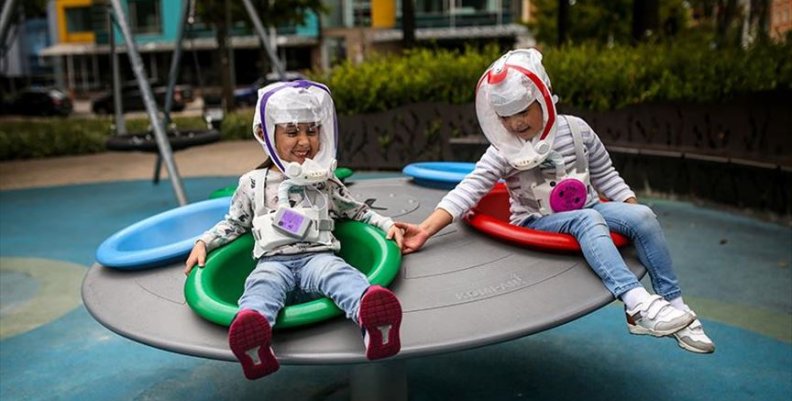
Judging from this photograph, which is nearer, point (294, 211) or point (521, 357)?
point (294, 211)

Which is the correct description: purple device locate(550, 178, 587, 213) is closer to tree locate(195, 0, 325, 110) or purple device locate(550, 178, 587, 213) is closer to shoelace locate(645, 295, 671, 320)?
shoelace locate(645, 295, 671, 320)

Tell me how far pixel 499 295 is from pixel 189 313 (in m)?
0.95

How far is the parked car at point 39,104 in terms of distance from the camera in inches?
952

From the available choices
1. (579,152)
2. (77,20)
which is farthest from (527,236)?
(77,20)

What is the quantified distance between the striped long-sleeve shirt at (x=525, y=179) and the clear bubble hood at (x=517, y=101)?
8 centimetres

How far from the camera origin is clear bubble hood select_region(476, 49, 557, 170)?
7.91 feet

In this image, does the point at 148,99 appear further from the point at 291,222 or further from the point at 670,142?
the point at 670,142

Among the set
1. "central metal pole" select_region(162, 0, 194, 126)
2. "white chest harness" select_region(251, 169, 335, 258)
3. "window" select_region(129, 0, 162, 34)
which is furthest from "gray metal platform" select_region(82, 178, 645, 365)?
"window" select_region(129, 0, 162, 34)

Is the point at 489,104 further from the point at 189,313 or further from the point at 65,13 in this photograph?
the point at 65,13

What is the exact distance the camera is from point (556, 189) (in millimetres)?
2561

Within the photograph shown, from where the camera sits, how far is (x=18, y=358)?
3340 millimetres

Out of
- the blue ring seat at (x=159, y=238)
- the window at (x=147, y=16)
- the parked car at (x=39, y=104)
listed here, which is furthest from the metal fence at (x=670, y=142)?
the window at (x=147, y=16)

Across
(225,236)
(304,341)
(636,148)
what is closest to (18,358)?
(225,236)

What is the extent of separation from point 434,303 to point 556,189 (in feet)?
2.32
